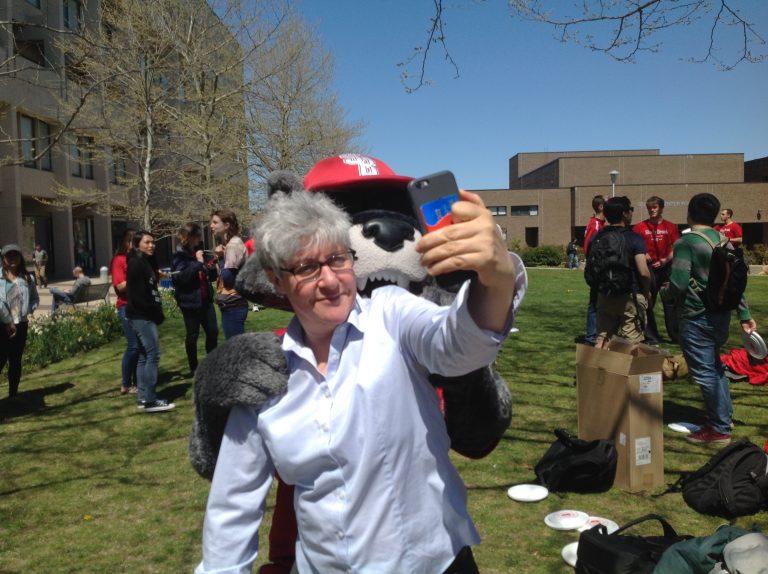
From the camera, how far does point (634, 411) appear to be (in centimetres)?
413

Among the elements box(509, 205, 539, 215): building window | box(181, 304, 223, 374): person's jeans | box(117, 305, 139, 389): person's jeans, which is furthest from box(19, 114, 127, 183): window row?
box(509, 205, 539, 215): building window

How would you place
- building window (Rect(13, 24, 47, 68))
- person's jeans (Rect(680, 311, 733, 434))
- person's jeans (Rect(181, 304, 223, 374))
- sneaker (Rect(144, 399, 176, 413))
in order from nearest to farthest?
1. person's jeans (Rect(680, 311, 733, 434))
2. sneaker (Rect(144, 399, 176, 413))
3. person's jeans (Rect(181, 304, 223, 374))
4. building window (Rect(13, 24, 47, 68))

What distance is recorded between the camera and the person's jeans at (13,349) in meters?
6.90

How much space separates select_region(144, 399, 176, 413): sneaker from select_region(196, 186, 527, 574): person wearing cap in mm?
5287

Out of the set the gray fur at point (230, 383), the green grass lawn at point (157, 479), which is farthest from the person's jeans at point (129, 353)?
the gray fur at point (230, 383)

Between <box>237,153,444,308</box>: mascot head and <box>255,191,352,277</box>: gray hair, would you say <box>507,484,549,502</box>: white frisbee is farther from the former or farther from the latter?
<box>255,191,352,277</box>: gray hair

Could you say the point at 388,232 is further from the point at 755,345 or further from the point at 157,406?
the point at 157,406

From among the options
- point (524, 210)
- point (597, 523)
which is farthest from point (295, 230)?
point (524, 210)

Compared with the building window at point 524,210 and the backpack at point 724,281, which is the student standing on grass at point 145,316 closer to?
the backpack at point 724,281

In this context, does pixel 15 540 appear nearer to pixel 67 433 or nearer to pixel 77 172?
pixel 67 433

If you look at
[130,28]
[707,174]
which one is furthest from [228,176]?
[707,174]

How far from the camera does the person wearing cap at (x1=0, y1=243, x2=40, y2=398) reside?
6.77 metres

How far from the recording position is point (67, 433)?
6121 mm

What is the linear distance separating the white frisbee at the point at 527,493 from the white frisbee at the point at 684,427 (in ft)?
5.50
